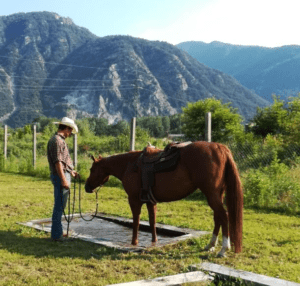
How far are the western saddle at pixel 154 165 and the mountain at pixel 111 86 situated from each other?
478 ft

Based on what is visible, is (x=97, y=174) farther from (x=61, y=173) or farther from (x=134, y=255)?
(x=134, y=255)

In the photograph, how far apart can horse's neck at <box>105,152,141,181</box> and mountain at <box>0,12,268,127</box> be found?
145 metres

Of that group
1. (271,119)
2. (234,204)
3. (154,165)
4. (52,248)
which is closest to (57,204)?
(52,248)

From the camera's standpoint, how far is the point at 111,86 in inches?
6713

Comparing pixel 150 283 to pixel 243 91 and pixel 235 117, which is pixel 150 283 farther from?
pixel 243 91

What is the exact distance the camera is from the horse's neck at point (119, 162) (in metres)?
6.36

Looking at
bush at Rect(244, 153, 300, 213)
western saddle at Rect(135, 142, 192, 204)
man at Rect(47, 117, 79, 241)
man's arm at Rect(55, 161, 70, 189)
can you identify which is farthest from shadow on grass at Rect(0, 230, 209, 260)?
bush at Rect(244, 153, 300, 213)

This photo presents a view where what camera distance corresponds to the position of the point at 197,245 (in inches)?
231

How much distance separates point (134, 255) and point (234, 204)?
1.67m

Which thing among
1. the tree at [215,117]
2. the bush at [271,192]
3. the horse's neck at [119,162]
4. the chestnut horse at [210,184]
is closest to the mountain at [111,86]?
the tree at [215,117]

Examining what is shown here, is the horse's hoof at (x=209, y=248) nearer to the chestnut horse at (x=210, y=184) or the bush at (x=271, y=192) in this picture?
the chestnut horse at (x=210, y=184)

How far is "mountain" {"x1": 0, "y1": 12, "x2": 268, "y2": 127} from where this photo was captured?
6260 inches

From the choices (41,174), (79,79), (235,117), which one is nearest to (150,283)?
(41,174)

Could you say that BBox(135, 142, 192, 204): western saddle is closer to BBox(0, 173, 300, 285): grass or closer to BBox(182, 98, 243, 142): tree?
BBox(0, 173, 300, 285): grass
